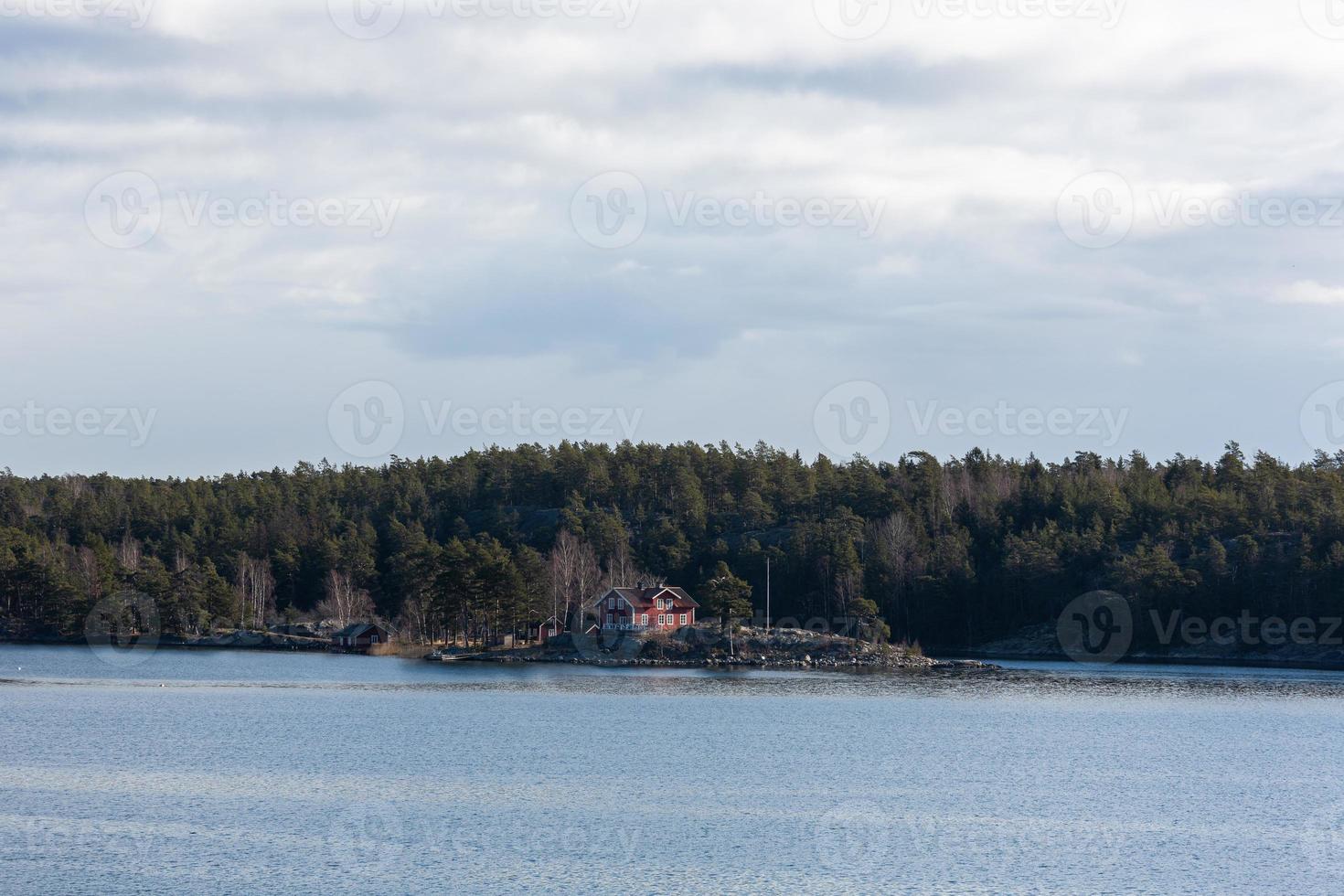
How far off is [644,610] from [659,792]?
211ft

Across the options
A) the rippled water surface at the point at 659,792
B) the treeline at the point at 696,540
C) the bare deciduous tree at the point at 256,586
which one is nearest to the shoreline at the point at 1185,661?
the treeline at the point at 696,540

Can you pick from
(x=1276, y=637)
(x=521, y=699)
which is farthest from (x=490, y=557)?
(x=1276, y=637)

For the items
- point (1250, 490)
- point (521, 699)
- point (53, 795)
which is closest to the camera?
point (53, 795)

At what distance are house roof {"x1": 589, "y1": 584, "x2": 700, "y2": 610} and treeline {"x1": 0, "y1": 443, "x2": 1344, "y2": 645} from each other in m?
5.67

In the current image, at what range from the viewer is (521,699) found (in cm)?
6662

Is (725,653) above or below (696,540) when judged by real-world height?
below

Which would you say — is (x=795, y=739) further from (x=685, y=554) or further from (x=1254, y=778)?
(x=685, y=554)

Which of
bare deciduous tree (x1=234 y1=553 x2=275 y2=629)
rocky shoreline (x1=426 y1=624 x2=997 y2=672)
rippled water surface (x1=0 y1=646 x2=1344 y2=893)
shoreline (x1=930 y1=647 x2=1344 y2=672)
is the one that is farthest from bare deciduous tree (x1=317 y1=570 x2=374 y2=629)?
shoreline (x1=930 y1=647 x2=1344 y2=672)

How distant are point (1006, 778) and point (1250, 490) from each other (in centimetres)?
9636

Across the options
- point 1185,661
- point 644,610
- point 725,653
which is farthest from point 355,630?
point 1185,661

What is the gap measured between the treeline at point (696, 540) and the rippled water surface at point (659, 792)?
37.3m

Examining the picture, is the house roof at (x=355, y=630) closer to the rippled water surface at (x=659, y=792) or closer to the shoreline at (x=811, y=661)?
the shoreline at (x=811, y=661)

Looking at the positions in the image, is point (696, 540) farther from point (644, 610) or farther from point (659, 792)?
point (659, 792)

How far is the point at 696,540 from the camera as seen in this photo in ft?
455
